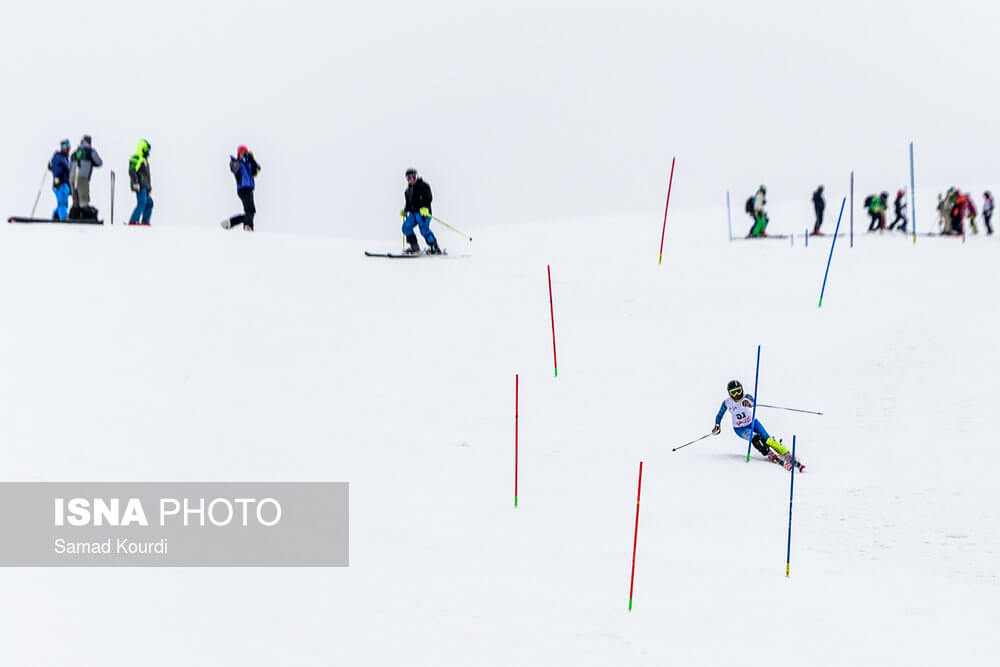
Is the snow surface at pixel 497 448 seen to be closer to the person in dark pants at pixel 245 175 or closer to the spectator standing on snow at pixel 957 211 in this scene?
the person in dark pants at pixel 245 175

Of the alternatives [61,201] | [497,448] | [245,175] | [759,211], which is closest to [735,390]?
[497,448]

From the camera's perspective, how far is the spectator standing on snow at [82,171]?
798 inches

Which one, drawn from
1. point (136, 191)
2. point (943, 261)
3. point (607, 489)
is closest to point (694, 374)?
point (607, 489)

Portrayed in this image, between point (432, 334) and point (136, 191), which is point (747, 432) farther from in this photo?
point (136, 191)

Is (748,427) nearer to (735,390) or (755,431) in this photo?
(755,431)

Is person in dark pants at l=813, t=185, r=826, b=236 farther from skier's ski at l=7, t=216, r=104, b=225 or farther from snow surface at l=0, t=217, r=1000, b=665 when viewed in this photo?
skier's ski at l=7, t=216, r=104, b=225

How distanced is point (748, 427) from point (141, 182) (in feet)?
41.2

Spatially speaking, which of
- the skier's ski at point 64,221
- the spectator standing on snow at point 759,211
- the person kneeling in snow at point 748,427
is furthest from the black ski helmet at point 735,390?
the spectator standing on snow at point 759,211

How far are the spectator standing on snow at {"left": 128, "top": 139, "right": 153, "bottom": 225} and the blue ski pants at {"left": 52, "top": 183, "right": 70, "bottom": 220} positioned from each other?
1.16m

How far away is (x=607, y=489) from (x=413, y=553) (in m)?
3.20

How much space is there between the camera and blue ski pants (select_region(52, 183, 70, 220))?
68.2 ft

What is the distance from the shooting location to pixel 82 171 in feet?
66.9

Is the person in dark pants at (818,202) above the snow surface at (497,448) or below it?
above

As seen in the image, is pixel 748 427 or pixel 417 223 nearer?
pixel 748 427
